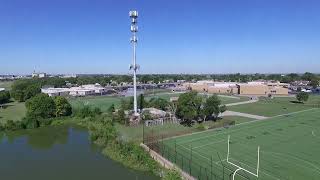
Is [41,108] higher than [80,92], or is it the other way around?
[41,108]

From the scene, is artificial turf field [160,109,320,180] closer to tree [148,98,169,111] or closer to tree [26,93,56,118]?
tree [148,98,169,111]

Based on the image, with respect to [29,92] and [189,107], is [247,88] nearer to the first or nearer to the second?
[189,107]

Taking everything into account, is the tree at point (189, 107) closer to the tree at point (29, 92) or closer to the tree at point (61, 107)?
the tree at point (61, 107)

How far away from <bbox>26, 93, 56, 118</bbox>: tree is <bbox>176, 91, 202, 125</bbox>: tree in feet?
69.7

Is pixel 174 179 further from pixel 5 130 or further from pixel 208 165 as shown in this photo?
pixel 5 130

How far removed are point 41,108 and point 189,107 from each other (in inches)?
932

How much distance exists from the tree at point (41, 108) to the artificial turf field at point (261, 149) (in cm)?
2504

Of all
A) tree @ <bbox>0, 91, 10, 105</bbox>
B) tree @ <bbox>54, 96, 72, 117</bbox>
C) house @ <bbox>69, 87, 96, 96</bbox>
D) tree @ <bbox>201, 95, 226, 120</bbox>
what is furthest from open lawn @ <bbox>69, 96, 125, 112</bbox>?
tree @ <bbox>201, 95, 226, 120</bbox>

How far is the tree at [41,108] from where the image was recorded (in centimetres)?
4912

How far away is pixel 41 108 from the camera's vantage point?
49562mm

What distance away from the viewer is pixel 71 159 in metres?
29.7

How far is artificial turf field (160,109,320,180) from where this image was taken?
23406 mm

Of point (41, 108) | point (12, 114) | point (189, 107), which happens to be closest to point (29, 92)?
point (12, 114)

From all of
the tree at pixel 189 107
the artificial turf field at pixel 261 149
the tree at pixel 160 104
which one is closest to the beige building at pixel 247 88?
the tree at pixel 160 104
